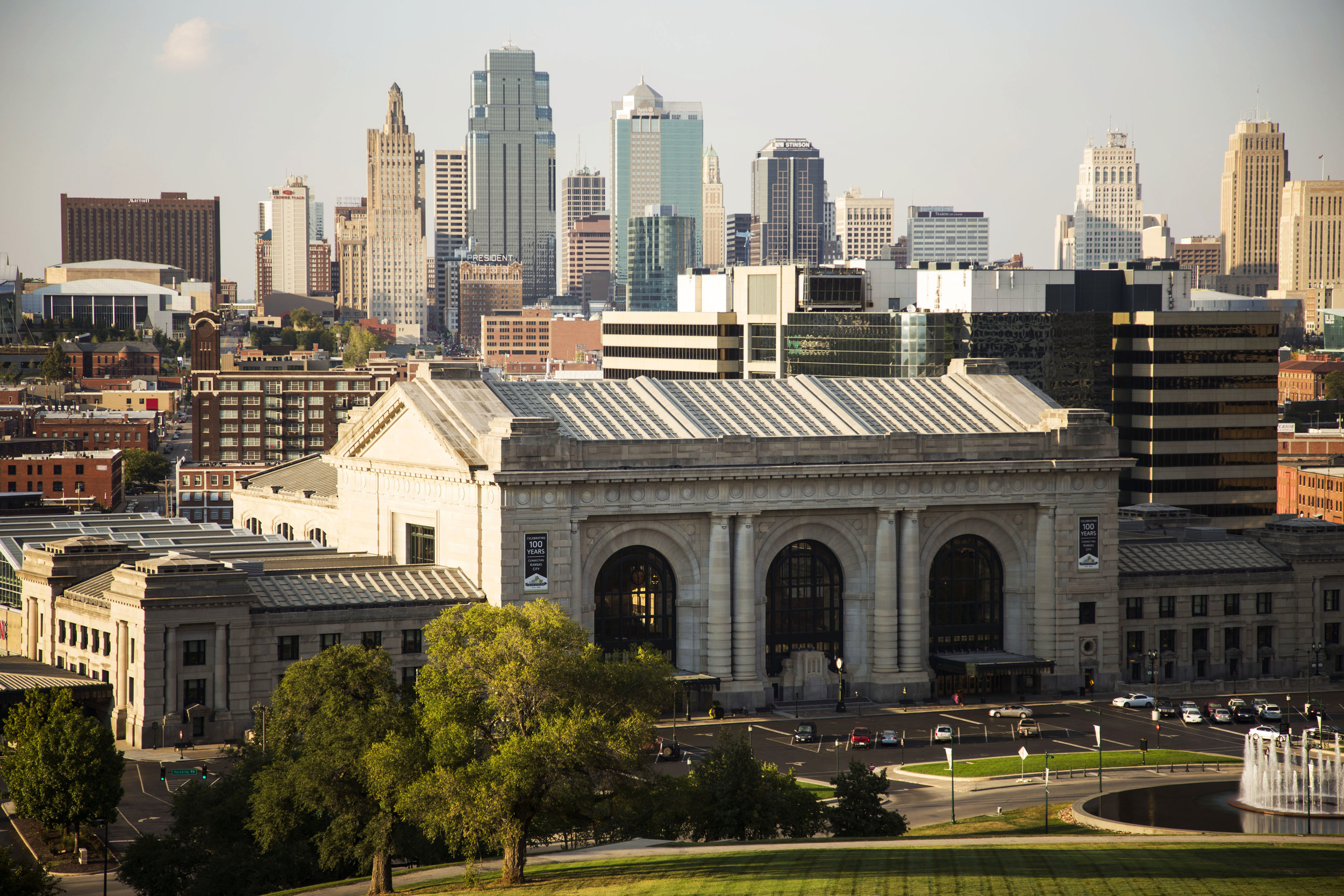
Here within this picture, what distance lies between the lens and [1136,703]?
5743 inches

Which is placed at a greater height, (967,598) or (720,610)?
(967,598)

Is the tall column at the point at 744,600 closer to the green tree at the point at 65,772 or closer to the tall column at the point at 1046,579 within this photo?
the tall column at the point at 1046,579

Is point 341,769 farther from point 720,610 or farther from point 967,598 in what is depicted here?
point 967,598

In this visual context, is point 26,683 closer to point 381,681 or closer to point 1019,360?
point 381,681

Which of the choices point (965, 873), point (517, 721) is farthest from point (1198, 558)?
point (517, 721)

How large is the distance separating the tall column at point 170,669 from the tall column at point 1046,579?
67.9 meters

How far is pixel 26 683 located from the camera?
128625 millimetres

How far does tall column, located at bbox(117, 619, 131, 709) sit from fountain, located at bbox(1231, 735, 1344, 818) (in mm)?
72741

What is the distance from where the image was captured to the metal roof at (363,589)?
135 m

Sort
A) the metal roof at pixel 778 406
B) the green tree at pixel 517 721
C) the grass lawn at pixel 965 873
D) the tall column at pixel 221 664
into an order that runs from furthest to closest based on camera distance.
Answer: the metal roof at pixel 778 406 < the tall column at pixel 221 664 < the green tree at pixel 517 721 < the grass lawn at pixel 965 873

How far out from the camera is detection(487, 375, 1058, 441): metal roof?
147750 mm

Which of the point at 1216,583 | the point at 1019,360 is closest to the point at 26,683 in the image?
the point at 1216,583

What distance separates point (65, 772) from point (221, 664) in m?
28.8

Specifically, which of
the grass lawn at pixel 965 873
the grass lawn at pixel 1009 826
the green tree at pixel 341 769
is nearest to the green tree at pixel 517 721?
the green tree at pixel 341 769
